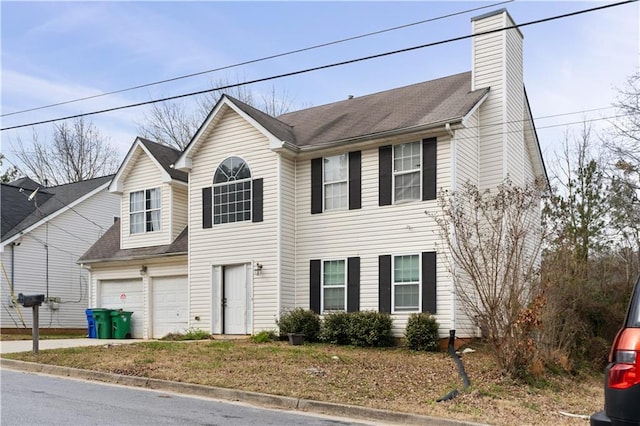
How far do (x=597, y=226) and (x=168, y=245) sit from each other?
48.7ft

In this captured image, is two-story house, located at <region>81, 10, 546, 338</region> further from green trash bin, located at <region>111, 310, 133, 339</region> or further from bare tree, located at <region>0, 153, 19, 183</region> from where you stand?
bare tree, located at <region>0, 153, 19, 183</region>

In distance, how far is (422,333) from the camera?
15594 mm

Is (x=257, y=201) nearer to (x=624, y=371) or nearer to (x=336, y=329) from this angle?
(x=336, y=329)

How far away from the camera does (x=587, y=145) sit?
2386 cm

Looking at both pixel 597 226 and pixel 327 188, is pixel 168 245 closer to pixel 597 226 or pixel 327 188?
pixel 327 188

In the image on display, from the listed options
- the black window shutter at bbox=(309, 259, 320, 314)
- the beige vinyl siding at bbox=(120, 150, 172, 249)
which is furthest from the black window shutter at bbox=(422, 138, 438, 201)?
the beige vinyl siding at bbox=(120, 150, 172, 249)

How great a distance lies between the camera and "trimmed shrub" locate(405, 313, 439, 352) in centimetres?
1559

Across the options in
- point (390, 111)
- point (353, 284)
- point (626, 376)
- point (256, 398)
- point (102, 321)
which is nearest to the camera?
point (626, 376)

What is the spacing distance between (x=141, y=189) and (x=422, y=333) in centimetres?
1191

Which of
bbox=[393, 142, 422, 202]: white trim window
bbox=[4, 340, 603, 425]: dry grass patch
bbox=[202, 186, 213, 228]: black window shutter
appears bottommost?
bbox=[4, 340, 603, 425]: dry grass patch

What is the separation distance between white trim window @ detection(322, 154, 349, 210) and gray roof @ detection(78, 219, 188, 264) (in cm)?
535

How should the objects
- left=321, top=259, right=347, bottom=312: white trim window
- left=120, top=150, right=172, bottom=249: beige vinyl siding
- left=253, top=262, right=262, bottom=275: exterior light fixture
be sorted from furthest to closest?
left=120, top=150, right=172, bottom=249: beige vinyl siding → left=253, top=262, right=262, bottom=275: exterior light fixture → left=321, top=259, right=347, bottom=312: white trim window

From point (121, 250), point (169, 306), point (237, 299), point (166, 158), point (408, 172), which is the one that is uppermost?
point (166, 158)

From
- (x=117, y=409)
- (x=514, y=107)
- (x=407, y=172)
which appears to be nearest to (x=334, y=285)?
(x=407, y=172)
